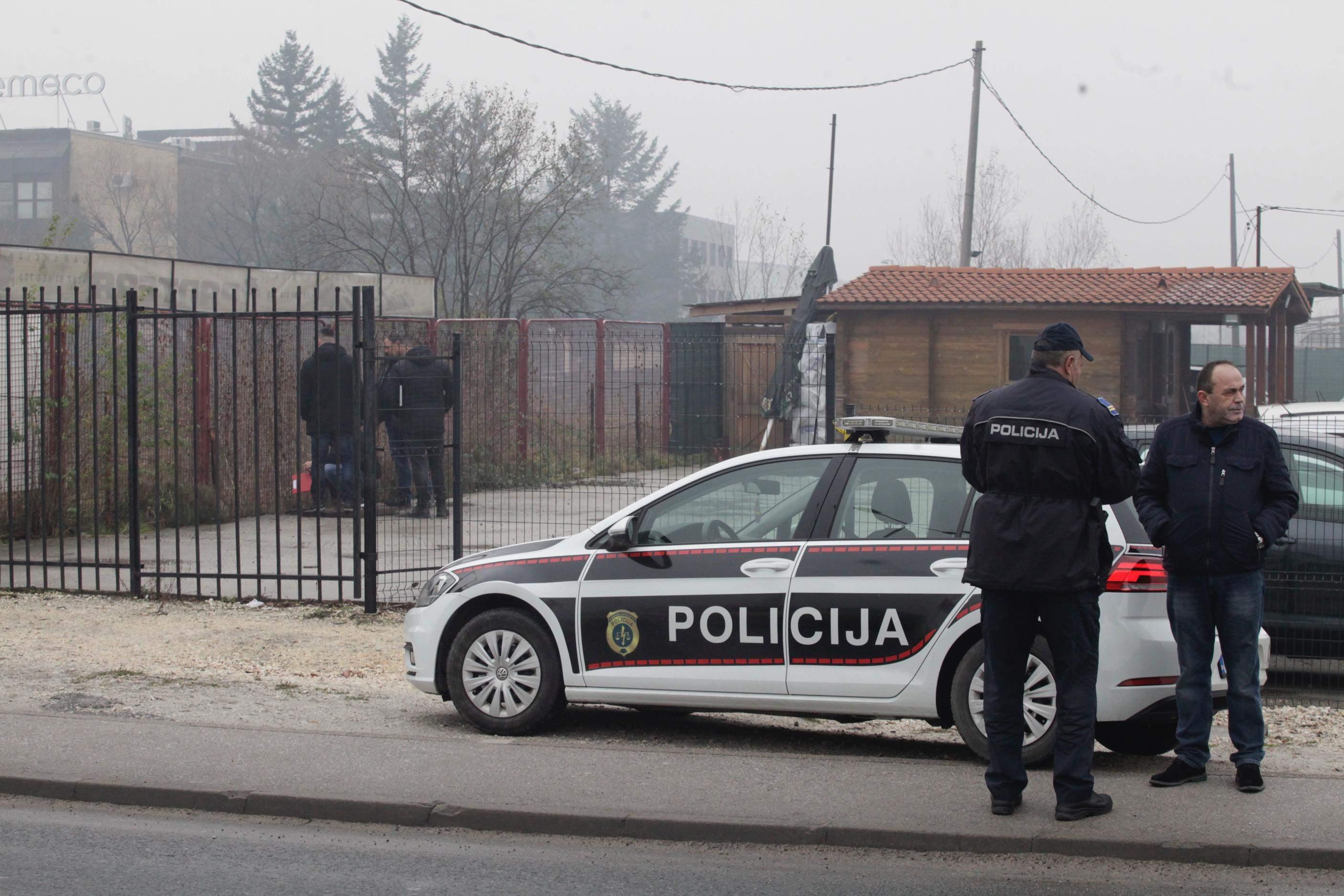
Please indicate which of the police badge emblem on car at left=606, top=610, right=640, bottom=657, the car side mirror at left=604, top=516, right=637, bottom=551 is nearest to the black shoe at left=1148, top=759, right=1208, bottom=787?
the police badge emblem on car at left=606, top=610, right=640, bottom=657

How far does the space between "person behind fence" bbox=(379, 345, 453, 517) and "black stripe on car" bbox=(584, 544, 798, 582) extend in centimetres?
429

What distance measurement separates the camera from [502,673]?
268 inches

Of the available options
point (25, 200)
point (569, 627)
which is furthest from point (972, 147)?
point (25, 200)

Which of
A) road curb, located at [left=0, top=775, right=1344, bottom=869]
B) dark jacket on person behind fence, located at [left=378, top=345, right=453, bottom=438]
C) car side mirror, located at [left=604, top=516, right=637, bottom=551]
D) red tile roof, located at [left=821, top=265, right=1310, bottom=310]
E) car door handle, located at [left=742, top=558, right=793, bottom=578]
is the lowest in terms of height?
road curb, located at [left=0, top=775, right=1344, bottom=869]

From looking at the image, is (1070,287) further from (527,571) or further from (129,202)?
(129,202)

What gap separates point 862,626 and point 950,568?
47cm

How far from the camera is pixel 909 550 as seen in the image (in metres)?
6.16

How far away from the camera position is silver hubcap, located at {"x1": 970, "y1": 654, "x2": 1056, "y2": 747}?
5965mm

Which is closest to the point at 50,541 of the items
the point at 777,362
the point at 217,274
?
the point at 217,274

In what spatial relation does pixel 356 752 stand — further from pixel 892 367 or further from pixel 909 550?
pixel 892 367

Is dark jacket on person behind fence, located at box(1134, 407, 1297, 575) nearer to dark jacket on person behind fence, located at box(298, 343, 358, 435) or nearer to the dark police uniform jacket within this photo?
the dark police uniform jacket

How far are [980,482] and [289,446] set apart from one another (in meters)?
12.3

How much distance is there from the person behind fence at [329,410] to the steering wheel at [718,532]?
4.31 m

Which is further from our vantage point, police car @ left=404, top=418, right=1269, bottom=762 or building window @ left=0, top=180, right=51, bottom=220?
building window @ left=0, top=180, right=51, bottom=220
